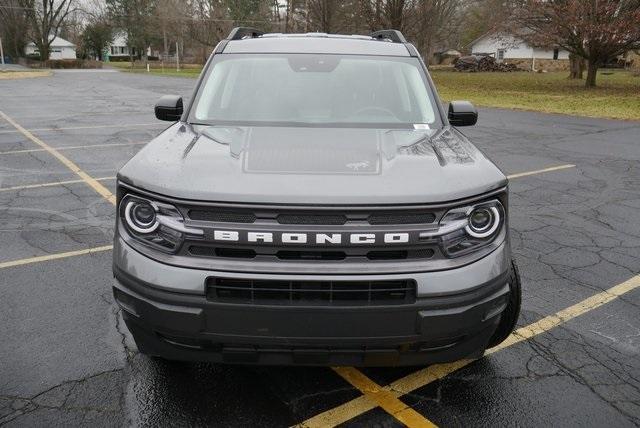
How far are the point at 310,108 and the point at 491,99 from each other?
64.4 feet

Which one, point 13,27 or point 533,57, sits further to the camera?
point 13,27

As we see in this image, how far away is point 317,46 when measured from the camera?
419 cm

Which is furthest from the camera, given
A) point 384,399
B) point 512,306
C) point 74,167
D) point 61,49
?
point 61,49

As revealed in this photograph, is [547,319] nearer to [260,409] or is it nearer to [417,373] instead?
Answer: [417,373]

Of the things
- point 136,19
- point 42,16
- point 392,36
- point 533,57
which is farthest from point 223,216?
point 42,16

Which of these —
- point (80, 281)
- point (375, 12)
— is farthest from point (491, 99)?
point (80, 281)

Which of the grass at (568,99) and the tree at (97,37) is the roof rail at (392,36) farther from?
the tree at (97,37)

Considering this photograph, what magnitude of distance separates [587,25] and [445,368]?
23408mm

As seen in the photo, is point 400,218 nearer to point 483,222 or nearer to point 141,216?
point 483,222

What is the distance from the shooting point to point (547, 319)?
144 inches

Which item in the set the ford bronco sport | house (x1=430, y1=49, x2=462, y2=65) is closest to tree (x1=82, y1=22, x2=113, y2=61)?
house (x1=430, y1=49, x2=462, y2=65)

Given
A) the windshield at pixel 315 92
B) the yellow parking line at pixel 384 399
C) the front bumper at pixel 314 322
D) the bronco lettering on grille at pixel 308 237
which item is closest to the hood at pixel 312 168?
the bronco lettering on grille at pixel 308 237

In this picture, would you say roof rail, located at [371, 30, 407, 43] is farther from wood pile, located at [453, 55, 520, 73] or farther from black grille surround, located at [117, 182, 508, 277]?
wood pile, located at [453, 55, 520, 73]

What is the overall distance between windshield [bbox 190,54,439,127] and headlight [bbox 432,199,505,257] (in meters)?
1.17
